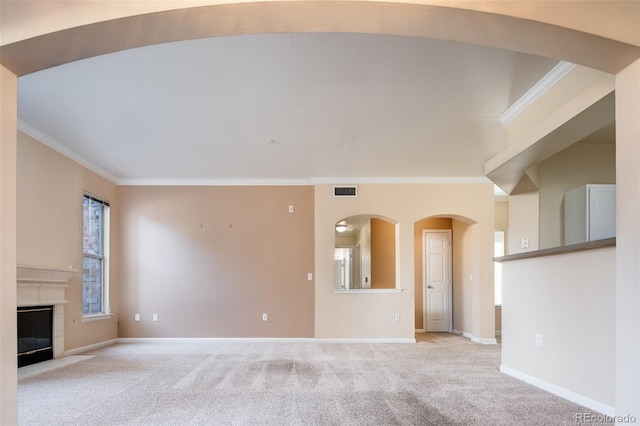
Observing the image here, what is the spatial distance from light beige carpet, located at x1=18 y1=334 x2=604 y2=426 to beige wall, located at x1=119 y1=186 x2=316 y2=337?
1.21m

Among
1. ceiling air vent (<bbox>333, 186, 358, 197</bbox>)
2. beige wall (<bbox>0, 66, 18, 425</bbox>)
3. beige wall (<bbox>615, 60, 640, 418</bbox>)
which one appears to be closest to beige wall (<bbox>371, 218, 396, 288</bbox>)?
ceiling air vent (<bbox>333, 186, 358, 197</bbox>)

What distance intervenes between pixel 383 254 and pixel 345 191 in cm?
201

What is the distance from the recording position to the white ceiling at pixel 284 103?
3014 mm

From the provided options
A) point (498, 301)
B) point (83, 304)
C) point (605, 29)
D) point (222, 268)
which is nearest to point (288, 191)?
point (222, 268)

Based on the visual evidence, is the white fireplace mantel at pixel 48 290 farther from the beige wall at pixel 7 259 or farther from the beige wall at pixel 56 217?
the beige wall at pixel 7 259

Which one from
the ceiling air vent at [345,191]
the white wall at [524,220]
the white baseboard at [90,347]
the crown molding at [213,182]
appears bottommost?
the white baseboard at [90,347]

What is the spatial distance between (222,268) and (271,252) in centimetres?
86

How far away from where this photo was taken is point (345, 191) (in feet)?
22.6

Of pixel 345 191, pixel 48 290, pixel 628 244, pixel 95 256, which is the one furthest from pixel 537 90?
pixel 95 256

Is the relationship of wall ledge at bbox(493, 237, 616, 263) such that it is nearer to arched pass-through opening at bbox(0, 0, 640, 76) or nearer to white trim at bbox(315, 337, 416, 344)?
arched pass-through opening at bbox(0, 0, 640, 76)

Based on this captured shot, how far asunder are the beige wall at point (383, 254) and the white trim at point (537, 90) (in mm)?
4130

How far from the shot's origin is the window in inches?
236

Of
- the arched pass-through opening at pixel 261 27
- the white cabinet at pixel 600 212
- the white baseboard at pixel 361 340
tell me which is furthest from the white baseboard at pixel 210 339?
the arched pass-through opening at pixel 261 27

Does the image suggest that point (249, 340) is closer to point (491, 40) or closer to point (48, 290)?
point (48, 290)
